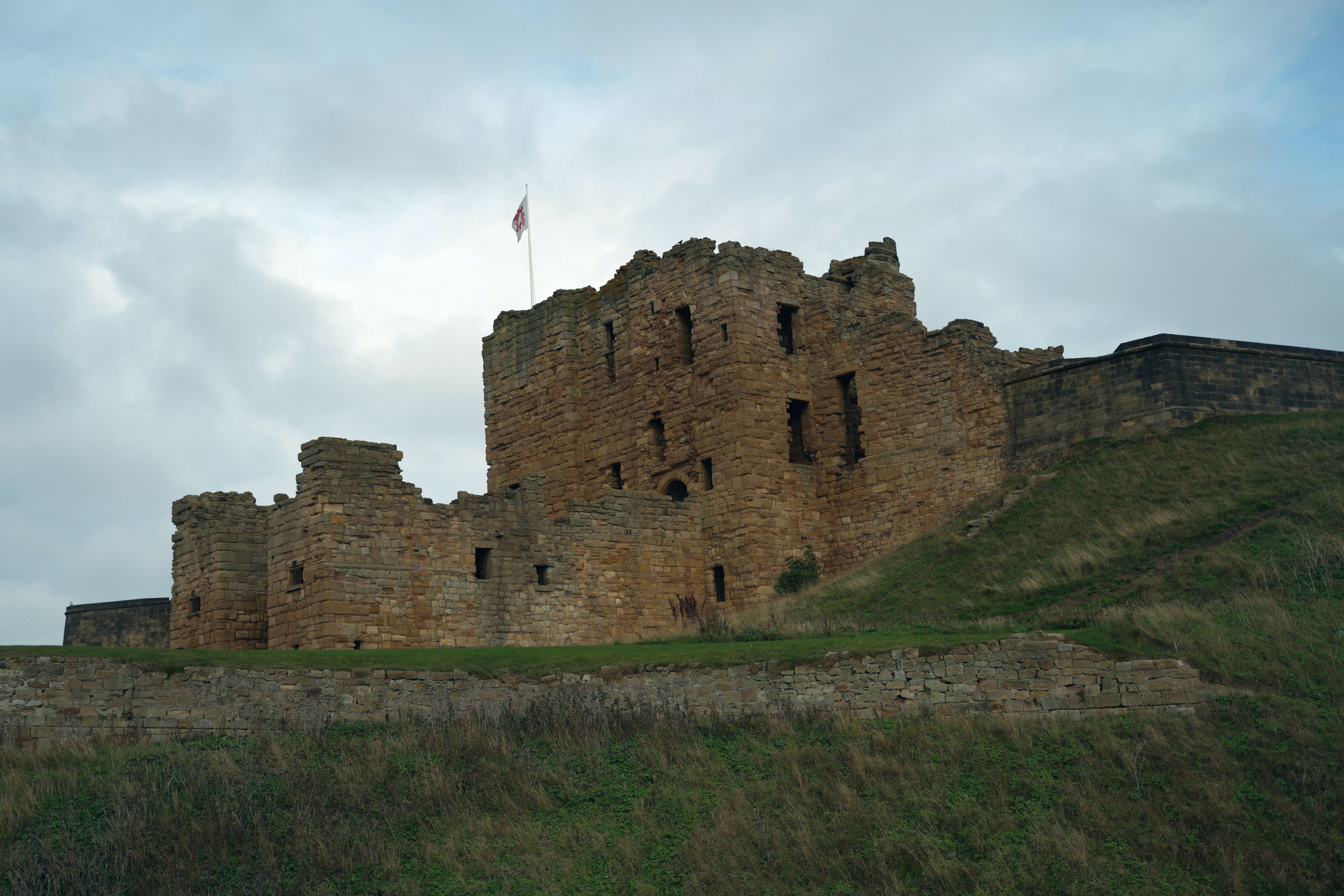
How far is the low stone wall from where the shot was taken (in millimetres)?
15234

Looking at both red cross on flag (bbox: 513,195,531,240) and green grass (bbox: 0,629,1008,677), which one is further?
red cross on flag (bbox: 513,195,531,240)

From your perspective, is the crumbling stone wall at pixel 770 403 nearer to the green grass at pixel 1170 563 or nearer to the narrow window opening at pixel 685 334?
the narrow window opening at pixel 685 334

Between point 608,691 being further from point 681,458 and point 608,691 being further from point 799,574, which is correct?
point 681,458

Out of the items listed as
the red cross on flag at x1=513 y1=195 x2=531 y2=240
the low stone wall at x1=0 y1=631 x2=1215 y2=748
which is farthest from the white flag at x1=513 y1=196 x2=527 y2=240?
the low stone wall at x1=0 y1=631 x2=1215 y2=748

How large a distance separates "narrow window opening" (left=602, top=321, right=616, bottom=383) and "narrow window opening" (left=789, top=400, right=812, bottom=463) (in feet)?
14.9

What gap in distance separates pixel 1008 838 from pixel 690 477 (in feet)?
58.2

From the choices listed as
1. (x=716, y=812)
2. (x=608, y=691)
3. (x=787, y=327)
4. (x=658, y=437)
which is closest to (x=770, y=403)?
(x=787, y=327)

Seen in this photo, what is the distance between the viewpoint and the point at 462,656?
1870cm

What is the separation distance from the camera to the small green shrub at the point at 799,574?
27.5m

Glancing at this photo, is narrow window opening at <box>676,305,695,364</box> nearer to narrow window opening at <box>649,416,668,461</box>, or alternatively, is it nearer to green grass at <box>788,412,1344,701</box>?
narrow window opening at <box>649,416,668,461</box>

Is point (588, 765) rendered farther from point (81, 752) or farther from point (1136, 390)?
point (1136, 390)

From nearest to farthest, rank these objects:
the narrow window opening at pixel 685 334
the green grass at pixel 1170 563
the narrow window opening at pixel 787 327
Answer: the green grass at pixel 1170 563 < the narrow window opening at pixel 685 334 < the narrow window opening at pixel 787 327

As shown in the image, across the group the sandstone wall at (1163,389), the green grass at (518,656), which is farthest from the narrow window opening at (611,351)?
the green grass at (518,656)

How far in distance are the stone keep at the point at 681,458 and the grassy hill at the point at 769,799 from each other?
797 cm
